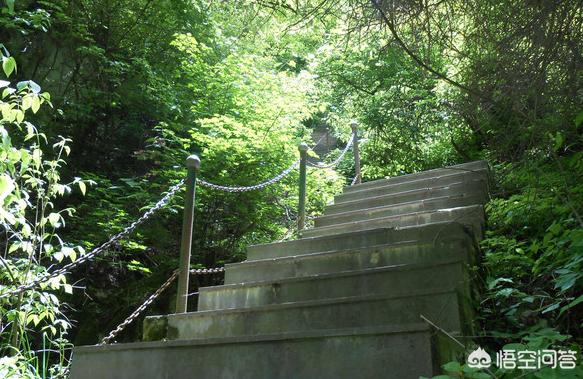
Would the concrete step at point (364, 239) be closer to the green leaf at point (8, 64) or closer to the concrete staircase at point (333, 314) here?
the concrete staircase at point (333, 314)

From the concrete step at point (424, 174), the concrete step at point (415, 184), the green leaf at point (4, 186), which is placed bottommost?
the green leaf at point (4, 186)

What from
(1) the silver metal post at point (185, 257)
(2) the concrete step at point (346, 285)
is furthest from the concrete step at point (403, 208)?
(1) the silver metal post at point (185, 257)

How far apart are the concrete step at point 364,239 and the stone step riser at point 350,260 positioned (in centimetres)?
6

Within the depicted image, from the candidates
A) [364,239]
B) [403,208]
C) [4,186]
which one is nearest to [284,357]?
[4,186]

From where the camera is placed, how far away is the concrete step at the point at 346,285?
255 cm

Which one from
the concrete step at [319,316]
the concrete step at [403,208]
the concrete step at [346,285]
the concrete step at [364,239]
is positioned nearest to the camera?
the concrete step at [319,316]

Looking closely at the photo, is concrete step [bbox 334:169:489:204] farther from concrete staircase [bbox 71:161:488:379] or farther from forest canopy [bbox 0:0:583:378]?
concrete staircase [bbox 71:161:488:379]

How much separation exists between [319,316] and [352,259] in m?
0.75

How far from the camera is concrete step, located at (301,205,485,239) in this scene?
3.49 m

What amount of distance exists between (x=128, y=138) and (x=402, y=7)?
19.2ft

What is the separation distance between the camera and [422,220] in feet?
13.1

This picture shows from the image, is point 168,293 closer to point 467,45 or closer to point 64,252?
point 64,252

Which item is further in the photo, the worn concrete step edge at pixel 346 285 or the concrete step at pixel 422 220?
the concrete step at pixel 422 220

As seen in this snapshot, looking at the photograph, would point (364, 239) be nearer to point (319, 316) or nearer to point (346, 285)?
point (346, 285)
